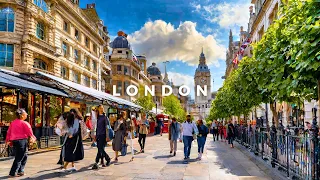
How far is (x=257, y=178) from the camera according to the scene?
9.23 meters

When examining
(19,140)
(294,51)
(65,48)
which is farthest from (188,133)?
(65,48)

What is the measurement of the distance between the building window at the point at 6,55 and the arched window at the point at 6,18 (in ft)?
4.01

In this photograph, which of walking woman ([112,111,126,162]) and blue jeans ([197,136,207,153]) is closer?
walking woman ([112,111,126,162])

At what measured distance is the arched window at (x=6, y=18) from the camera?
24.7 meters

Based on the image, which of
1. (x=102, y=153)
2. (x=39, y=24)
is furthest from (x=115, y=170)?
(x=39, y=24)

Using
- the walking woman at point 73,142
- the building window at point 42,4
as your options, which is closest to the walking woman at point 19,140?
the walking woman at point 73,142

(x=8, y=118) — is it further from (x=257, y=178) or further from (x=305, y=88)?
(x=305, y=88)

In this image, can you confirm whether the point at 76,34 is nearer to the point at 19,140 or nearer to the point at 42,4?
the point at 42,4

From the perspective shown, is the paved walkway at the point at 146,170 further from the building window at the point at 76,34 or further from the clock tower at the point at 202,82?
the clock tower at the point at 202,82

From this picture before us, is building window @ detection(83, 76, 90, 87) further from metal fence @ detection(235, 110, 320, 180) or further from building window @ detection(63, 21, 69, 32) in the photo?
metal fence @ detection(235, 110, 320, 180)

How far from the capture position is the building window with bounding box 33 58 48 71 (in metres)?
27.0

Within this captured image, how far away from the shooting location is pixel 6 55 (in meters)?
24.8

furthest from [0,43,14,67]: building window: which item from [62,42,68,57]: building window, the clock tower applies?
the clock tower

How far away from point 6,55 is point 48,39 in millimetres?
4628
